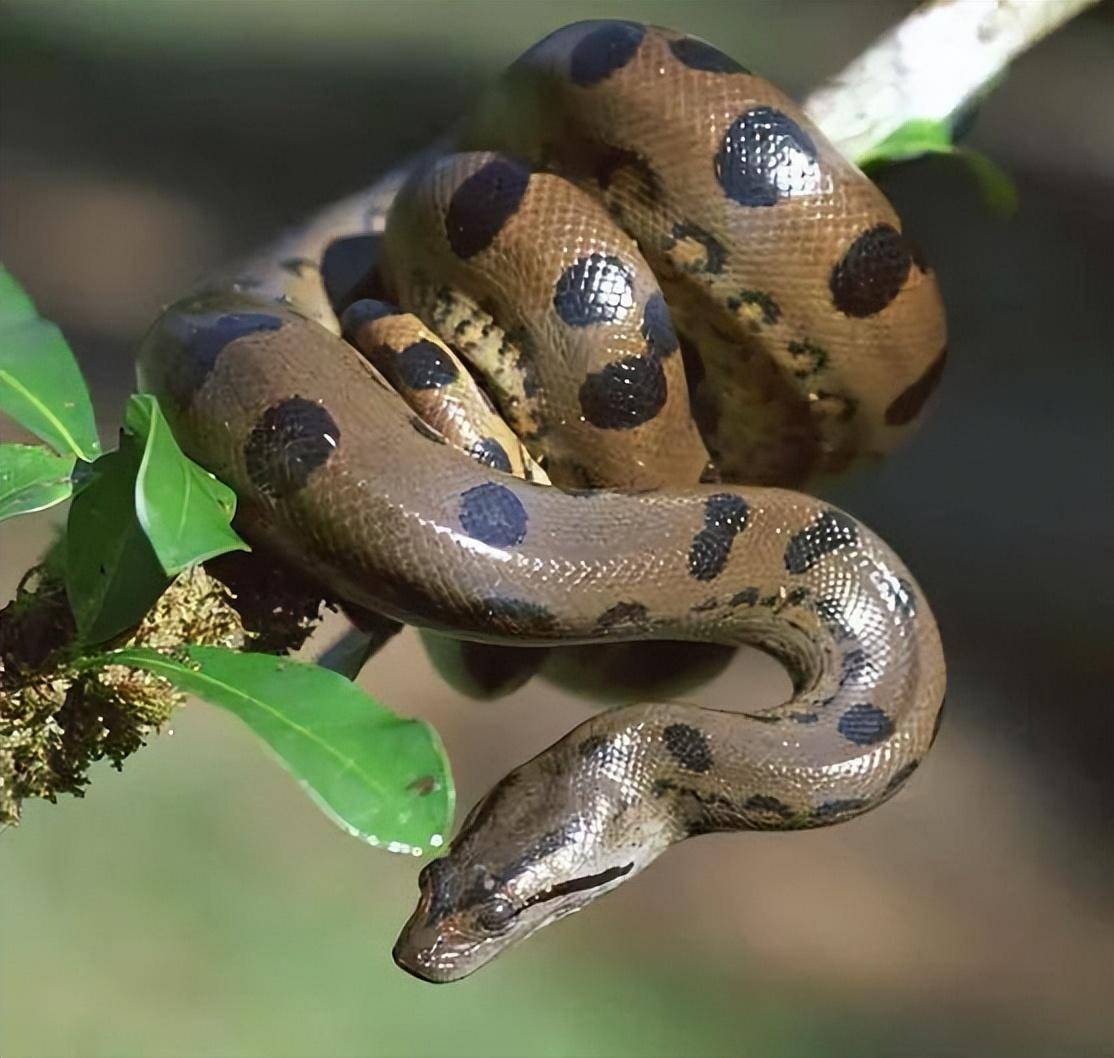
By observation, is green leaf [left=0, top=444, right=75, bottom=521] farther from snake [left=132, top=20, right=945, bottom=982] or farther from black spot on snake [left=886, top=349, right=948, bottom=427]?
black spot on snake [left=886, top=349, right=948, bottom=427]

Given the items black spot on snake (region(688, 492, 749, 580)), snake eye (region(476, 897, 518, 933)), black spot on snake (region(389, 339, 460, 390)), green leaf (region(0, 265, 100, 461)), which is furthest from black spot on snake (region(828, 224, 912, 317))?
green leaf (region(0, 265, 100, 461))

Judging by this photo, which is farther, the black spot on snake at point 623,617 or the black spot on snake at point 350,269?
the black spot on snake at point 350,269

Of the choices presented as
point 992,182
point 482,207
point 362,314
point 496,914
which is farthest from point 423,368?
point 992,182

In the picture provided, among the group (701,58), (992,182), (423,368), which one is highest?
(701,58)

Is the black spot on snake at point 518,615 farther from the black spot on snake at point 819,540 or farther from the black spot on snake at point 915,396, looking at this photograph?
the black spot on snake at point 915,396

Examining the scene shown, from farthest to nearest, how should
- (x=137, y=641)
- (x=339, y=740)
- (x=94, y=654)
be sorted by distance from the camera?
(x=137, y=641)
(x=94, y=654)
(x=339, y=740)

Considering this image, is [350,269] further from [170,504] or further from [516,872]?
[170,504]

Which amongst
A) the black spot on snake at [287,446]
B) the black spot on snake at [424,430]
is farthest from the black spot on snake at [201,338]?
the black spot on snake at [424,430]
